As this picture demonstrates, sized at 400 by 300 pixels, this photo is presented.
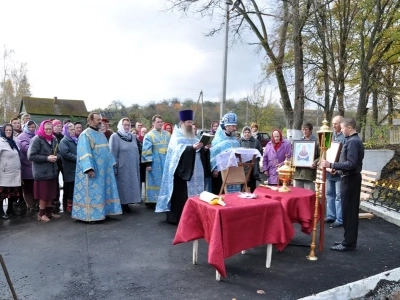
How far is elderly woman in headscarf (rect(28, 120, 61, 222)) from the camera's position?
19.9 feet

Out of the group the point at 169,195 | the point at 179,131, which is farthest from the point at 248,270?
the point at 179,131

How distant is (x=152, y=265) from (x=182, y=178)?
1.87m

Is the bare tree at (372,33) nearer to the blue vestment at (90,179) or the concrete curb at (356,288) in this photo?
the blue vestment at (90,179)

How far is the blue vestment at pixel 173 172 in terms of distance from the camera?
5.96 meters

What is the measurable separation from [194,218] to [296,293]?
1.31 meters

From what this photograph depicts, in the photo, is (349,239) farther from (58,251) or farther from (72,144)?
(72,144)

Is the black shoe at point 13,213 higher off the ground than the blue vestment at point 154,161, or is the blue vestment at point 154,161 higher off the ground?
the blue vestment at point 154,161

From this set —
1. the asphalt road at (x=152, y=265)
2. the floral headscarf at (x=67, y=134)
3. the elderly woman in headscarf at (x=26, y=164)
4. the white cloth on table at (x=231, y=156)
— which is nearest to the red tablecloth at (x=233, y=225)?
the asphalt road at (x=152, y=265)

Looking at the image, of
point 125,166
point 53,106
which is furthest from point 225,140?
point 53,106

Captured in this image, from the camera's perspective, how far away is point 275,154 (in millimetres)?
7312

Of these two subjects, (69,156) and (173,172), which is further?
(69,156)

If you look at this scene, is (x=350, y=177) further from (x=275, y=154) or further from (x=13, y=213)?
(x=13, y=213)

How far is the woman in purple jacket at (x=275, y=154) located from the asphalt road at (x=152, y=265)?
166cm

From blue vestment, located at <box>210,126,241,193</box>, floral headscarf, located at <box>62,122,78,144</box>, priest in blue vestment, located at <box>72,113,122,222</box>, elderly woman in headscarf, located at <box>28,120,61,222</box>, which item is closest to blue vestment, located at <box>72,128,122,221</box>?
priest in blue vestment, located at <box>72,113,122,222</box>
